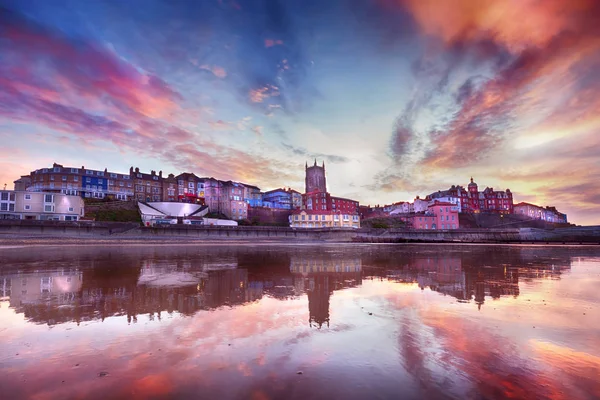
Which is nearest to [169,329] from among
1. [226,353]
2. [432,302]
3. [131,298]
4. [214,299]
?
[226,353]

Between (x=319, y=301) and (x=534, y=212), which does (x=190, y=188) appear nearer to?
(x=319, y=301)

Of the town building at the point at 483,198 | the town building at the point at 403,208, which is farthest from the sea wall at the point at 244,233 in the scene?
the town building at the point at 483,198

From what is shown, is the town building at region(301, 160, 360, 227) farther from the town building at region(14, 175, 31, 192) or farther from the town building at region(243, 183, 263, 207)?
the town building at region(14, 175, 31, 192)

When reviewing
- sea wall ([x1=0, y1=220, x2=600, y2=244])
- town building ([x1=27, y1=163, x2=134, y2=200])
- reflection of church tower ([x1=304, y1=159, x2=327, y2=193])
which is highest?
reflection of church tower ([x1=304, y1=159, x2=327, y2=193])

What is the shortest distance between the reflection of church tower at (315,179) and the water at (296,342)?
141 meters

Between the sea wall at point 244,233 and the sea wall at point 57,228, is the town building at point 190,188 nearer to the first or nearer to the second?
the sea wall at point 244,233

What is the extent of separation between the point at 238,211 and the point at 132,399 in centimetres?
8788

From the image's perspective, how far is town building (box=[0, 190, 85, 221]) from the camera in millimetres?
56625

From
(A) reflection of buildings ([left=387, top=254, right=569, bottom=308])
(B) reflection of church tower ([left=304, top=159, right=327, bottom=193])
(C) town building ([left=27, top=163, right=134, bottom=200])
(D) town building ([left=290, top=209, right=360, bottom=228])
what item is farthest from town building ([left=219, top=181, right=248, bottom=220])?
(A) reflection of buildings ([left=387, top=254, right=569, bottom=308])

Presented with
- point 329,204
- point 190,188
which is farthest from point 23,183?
point 329,204

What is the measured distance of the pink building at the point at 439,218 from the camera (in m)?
94.2

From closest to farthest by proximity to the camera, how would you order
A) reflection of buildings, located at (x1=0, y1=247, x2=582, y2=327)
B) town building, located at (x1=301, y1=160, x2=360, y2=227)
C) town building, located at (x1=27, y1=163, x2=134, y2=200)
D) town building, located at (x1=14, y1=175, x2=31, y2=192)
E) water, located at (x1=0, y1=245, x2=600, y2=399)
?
1. water, located at (x1=0, y1=245, x2=600, y2=399)
2. reflection of buildings, located at (x1=0, y1=247, x2=582, y2=327)
3. town building, located at (x1=27, y1=163, x2=134, y2=200)
4. town building, located at (x1=14, y1=175, x2=31, y2=192)
5. town building, located at (x1=301, y1=160, x2=360, y2=227)

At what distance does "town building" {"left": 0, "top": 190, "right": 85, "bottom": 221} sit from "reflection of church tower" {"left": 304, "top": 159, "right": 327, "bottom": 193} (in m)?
106

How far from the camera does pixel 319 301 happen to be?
8.85 metres
